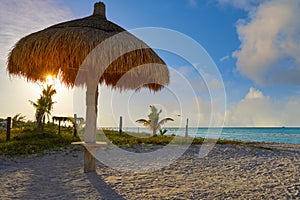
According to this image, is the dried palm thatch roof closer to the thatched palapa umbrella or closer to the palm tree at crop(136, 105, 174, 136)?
the thatched palapa umbrella

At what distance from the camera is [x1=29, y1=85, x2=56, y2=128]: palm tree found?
15523mm

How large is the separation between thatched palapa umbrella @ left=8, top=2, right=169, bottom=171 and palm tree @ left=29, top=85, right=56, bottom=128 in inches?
387

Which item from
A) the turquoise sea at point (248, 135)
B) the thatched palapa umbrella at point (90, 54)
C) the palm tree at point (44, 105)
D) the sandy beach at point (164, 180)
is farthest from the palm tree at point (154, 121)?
the thatched palapa umbrella at point (90, 54)

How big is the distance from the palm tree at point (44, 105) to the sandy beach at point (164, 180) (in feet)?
26.6

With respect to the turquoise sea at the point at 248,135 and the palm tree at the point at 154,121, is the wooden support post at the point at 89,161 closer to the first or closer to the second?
the turquoise sea at the point at 248,135

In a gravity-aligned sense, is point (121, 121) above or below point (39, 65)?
below

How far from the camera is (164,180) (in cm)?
529

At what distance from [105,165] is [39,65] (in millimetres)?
2825

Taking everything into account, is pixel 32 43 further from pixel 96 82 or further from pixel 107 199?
pixel 107 199

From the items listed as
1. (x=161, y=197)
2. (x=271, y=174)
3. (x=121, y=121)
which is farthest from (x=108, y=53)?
(x=121, y=121)

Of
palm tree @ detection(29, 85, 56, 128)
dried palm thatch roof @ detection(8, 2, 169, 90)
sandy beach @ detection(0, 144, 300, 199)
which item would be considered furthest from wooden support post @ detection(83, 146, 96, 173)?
palm tree @ detection(29, 85, 56, 128)

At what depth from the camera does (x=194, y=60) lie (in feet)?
20.2

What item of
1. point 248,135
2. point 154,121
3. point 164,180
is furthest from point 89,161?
point 248,135

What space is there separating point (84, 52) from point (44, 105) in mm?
11770
